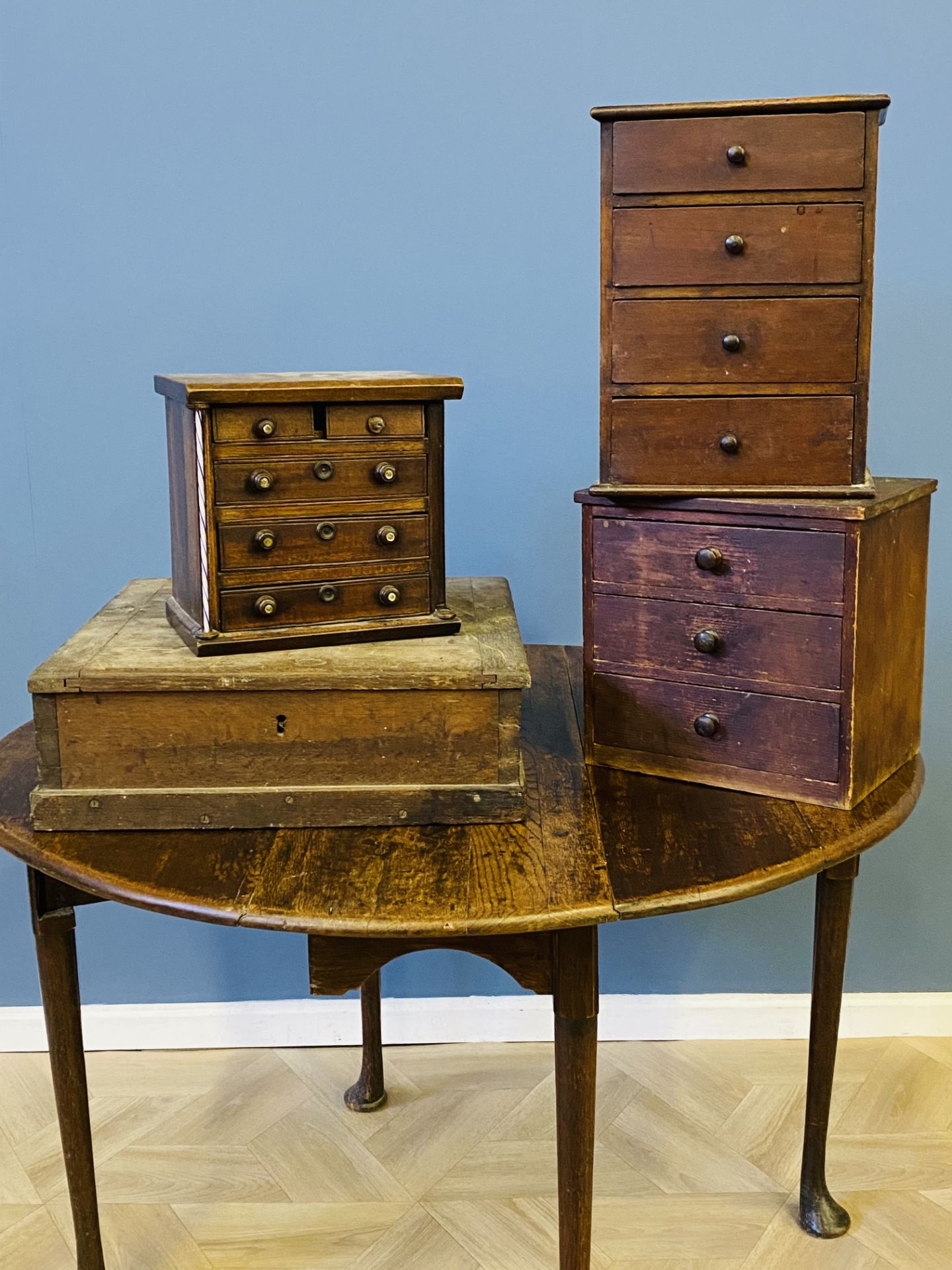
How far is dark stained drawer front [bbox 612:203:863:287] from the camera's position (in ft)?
4.75

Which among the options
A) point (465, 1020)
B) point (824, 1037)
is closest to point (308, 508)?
point (824, 1037)

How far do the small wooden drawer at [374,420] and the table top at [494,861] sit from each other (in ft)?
1.55

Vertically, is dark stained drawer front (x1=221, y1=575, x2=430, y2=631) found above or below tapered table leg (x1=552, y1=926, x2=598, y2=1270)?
above

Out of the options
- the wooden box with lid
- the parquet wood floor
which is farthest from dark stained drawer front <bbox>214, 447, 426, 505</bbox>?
the parquet wood floor

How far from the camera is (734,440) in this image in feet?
4.98

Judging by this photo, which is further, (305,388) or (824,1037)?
(824,1037)

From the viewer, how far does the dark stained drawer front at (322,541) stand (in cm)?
152

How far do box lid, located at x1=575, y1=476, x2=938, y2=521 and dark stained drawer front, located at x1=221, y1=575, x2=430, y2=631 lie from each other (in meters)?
0.25

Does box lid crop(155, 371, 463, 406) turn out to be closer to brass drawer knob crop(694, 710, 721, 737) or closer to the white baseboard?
brass drawer knob crop(694, 710, 721, 737)

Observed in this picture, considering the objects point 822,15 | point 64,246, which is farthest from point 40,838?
point 822,15

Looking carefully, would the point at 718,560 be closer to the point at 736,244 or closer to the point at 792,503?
the point at 792,503

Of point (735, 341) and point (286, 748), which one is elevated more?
point (735, 341)

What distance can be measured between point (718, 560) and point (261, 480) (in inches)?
22.0

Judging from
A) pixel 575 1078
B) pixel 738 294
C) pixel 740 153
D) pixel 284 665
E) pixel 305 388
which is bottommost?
pixel 575 1078
